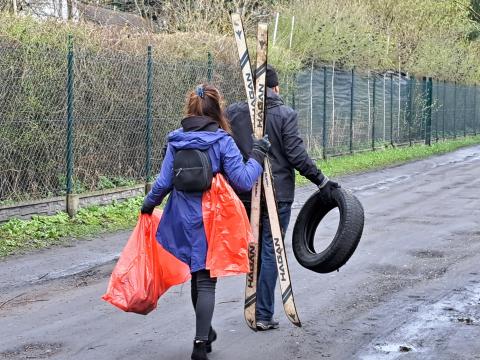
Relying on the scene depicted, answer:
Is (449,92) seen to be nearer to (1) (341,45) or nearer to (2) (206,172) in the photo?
(1) (341,45)

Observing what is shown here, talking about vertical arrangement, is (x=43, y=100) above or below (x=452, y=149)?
above

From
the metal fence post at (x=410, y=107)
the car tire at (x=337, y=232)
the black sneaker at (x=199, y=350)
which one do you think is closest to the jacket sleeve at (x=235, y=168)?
the car tire at (x=337, y=232)

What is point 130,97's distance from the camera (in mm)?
12805

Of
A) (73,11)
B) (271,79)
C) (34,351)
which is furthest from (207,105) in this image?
(73,11)

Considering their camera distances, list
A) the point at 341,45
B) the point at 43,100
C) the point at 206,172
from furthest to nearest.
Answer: the point at 341,45
the point at 43,100
the point at 206,172

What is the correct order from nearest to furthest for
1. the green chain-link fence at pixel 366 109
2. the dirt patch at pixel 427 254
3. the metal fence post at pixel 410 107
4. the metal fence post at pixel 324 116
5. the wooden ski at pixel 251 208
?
the wooden ski at pixel 251 208 < the dirt patch at pixel 427 254 < the green chain-link fence at pixel 366 109 < the metal fence post at pixel 324 116 < the metal fence post at pixel 410 107

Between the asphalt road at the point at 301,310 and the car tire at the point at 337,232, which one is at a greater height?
the car tire at the point at 337,232

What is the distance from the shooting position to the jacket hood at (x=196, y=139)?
5.39m

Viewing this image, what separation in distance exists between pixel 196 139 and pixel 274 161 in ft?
3.09

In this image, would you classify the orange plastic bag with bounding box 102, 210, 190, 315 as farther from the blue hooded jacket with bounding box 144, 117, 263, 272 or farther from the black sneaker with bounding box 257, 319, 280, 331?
the black sneaker with bounding box 257, 319, 280, 331

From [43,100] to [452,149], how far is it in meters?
20.9

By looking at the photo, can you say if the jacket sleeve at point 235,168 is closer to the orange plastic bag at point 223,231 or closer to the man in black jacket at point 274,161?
the orange plastic bag at point 223,231

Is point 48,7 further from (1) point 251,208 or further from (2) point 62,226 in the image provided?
(1) point 251,208

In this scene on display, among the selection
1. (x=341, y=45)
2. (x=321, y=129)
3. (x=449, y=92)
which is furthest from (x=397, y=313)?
(x=449, y=92)
